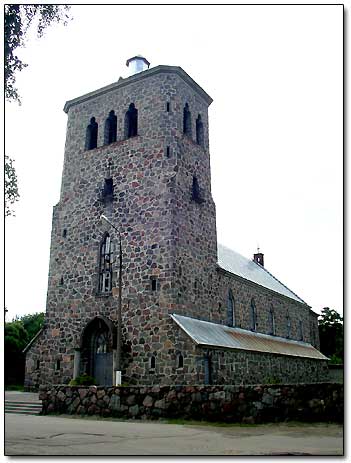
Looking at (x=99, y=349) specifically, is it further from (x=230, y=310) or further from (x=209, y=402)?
(x=209, y=402)

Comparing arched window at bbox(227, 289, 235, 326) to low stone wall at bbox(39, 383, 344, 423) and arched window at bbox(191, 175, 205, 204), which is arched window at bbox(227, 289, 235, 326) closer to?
arched window at bbox(191, 175, 205, 204)

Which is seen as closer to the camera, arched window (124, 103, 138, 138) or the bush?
the bush

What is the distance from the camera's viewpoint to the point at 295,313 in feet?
143

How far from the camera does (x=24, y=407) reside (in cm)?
1933

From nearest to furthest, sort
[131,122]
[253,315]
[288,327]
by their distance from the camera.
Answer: [131,122], [253,315], [288,327]

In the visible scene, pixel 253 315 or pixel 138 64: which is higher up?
pixel 138 64

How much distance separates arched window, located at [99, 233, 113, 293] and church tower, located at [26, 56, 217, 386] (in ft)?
0.19

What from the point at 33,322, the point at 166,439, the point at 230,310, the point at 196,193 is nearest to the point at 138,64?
the point at 196,193

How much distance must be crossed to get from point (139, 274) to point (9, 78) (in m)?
12.5

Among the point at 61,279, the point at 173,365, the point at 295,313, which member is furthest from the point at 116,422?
the point at 295,313

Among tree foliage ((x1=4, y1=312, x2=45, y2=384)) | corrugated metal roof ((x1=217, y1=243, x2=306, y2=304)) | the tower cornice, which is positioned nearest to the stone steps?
tree foliage ((x1=4, y1=312, x2=45, y2=384))

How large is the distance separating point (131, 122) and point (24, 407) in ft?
54.4

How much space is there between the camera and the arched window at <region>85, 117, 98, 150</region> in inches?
1159

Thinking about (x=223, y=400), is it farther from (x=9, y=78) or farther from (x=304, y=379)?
(x=304, y=379)
